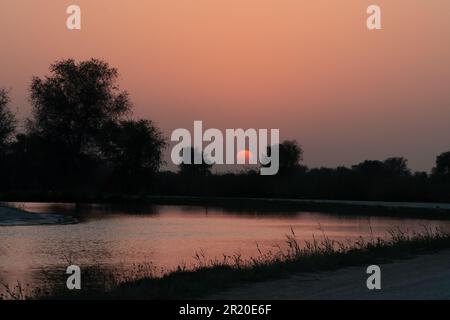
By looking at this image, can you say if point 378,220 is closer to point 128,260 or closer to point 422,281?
point 128,260

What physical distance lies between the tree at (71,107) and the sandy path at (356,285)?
6237 centimetres

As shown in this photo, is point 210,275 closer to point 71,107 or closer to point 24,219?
point 24,219

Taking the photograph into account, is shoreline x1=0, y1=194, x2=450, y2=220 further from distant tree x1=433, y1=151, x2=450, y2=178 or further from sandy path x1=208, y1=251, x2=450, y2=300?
distant tree x1=433, y1=151, x2=450, y2=178

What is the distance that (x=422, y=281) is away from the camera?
47.8ft

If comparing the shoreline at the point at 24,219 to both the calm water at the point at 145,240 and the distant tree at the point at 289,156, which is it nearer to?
the calm water at the point at 145,240

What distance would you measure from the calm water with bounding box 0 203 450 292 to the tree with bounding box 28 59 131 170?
3401cm

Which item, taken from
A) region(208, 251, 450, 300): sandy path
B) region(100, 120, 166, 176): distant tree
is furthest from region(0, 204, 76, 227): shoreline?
region(100, 120, 166, 176): distant tree

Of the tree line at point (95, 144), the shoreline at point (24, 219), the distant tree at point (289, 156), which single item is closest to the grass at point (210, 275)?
the shoreline at point (24, 219)

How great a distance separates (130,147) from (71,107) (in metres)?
7.45

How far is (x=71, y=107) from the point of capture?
76.2 meters

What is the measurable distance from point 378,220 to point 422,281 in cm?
3190

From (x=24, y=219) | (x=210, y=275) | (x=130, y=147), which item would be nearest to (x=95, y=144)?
(x=130, y=147)

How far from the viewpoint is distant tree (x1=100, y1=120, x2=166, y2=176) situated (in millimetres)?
77062
